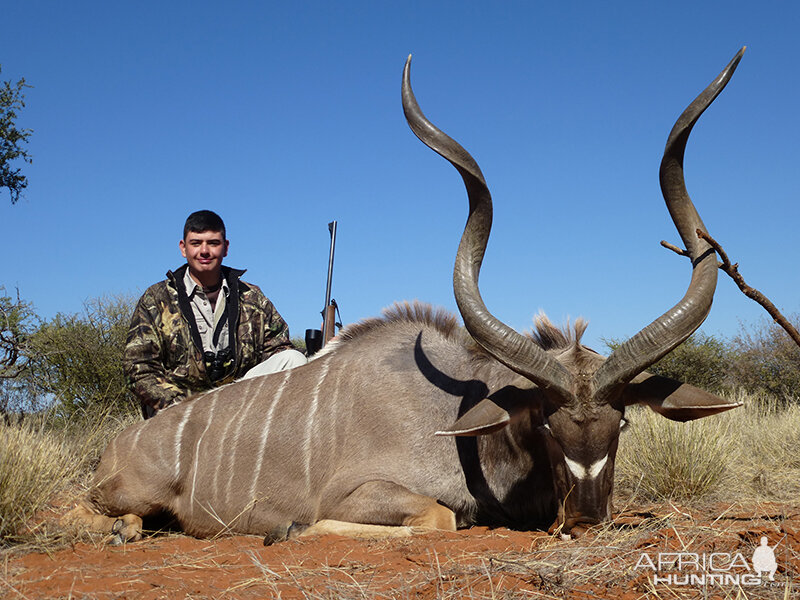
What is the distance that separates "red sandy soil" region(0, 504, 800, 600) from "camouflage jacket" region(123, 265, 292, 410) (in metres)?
1.81

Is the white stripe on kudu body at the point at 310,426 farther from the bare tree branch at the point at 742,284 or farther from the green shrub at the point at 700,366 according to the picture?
the green shrub at the point at 700,366

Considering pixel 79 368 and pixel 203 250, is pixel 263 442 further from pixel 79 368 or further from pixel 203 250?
pixel 79 368

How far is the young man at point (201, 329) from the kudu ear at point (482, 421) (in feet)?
6.83

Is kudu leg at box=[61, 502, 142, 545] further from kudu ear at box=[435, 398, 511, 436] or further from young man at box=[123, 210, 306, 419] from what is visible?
kudu ear at box=[435, 398, 511, 436]

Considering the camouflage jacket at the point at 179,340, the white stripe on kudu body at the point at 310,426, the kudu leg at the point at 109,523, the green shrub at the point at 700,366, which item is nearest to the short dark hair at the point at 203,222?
the camouflage jacket at the point at 179,340

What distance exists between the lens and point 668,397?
11.1ft

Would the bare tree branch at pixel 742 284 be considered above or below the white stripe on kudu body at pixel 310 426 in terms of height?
above

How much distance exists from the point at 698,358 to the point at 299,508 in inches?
355

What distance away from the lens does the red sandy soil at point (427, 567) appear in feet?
7.80

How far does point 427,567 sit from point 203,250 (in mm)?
3509

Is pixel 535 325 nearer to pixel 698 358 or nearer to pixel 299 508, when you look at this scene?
pixel 299 508

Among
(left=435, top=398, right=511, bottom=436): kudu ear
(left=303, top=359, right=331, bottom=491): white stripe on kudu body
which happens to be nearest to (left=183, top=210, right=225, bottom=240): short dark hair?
(left=303, top=359, right=331, bottom=491): white stripe on kudu body

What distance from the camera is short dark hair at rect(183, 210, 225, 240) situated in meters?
5.60

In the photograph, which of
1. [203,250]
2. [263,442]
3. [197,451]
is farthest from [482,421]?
[203,250]
